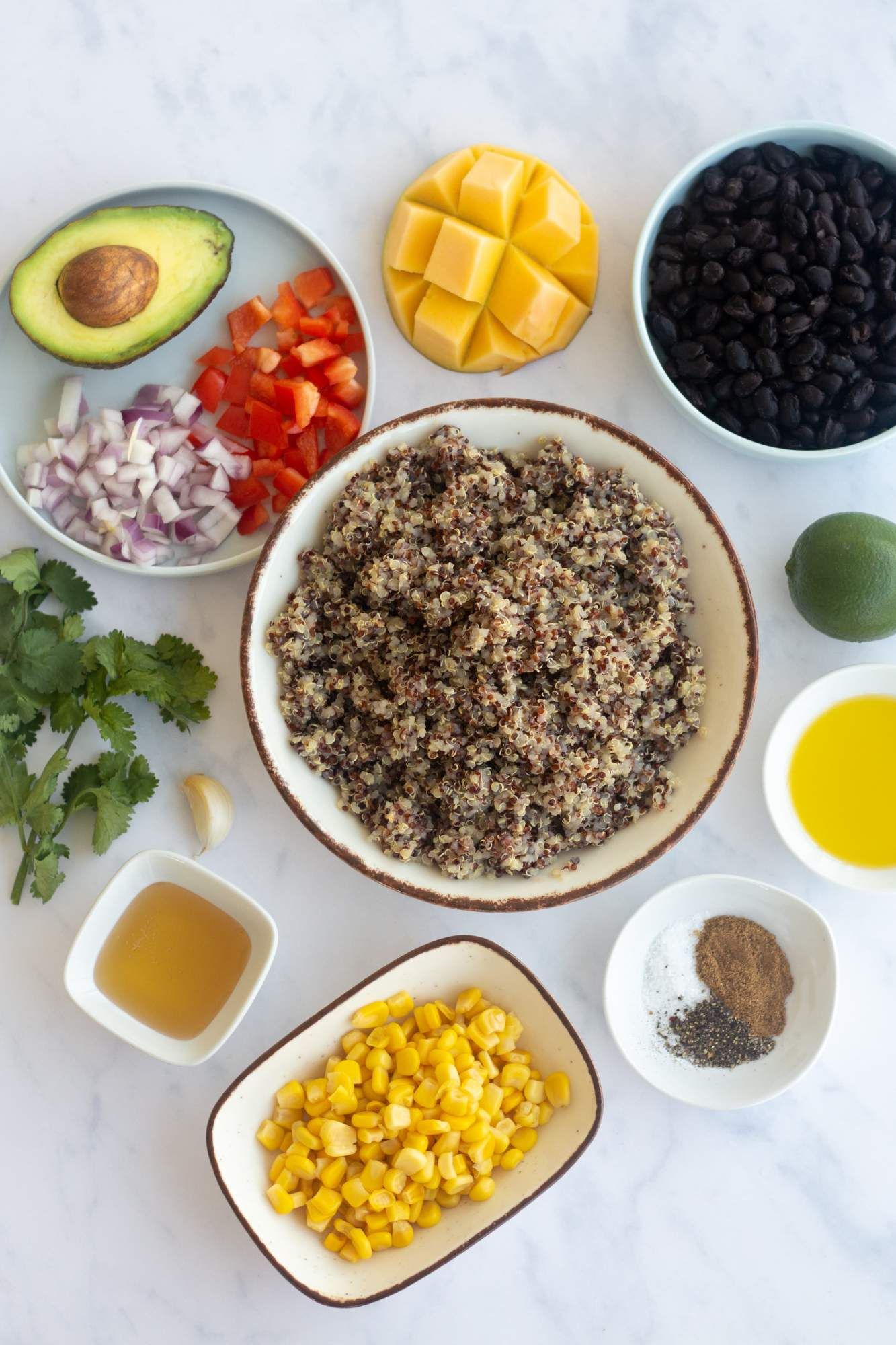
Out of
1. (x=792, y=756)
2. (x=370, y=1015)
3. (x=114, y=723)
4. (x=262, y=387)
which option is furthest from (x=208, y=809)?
(x=792, y=756)

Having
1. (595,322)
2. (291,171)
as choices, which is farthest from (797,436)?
(291,171)

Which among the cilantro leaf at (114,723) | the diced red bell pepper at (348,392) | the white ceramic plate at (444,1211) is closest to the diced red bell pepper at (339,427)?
the diced red bell pepper at (348,392)

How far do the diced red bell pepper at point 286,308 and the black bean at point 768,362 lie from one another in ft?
3.17

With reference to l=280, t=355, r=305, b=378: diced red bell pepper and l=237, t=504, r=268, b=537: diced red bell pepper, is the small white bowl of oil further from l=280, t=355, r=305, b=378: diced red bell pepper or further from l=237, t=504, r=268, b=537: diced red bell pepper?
l=280, t=355, r=305, b=378: diced red bell pepper

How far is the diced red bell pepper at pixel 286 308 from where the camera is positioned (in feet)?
7.03

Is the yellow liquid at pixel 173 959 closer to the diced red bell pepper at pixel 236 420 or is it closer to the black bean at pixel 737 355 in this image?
the diced red bell pepper at pixel 236 420

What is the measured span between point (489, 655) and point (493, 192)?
100 centimetres

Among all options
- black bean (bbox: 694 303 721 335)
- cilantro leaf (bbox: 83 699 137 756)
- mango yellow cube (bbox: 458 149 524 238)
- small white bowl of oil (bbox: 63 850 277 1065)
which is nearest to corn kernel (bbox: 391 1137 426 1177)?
small white bowl of oil (bbox: 63 850 277 1065)

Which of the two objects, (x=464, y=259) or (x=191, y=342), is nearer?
(x=464, y=259)

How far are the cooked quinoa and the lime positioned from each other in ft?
1.04

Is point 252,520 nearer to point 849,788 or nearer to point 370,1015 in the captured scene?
point 370,1015

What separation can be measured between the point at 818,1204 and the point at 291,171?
8.52ft

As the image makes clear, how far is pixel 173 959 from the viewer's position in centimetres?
210

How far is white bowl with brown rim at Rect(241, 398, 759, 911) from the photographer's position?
180cm
